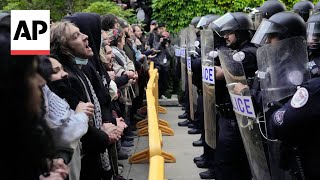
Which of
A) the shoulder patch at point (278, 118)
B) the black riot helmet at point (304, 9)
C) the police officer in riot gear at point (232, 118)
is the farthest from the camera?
the black riot helmet at point (304, 9)

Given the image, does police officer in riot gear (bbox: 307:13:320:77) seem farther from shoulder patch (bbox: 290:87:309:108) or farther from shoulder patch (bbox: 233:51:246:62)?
shoulder patch (bbox: 233:51:246:62)

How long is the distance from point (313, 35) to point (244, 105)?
71 centimetres

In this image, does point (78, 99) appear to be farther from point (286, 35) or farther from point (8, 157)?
point (8, 157)

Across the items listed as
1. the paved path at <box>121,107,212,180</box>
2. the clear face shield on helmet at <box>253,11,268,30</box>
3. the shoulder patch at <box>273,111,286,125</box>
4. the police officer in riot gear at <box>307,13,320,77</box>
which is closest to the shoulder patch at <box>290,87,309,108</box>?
the shoulder patch at <box>273,111,286,125</box>

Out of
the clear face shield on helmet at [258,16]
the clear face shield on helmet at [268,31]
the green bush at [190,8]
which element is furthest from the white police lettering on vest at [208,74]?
the green bush at [190,8]

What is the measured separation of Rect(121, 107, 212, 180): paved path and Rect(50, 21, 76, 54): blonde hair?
312 centimetres

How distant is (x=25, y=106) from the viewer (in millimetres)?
1385

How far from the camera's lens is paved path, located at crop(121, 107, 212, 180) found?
261 inches

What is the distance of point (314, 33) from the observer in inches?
140

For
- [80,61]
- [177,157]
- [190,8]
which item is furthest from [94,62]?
[190,8]

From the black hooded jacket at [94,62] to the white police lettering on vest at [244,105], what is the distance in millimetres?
1080

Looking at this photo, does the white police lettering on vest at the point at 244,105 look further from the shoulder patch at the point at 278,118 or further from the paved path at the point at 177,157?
the paved path at the point at 177,157

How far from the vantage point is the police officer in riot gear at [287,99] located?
290 centimetres

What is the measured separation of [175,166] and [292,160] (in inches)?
157
